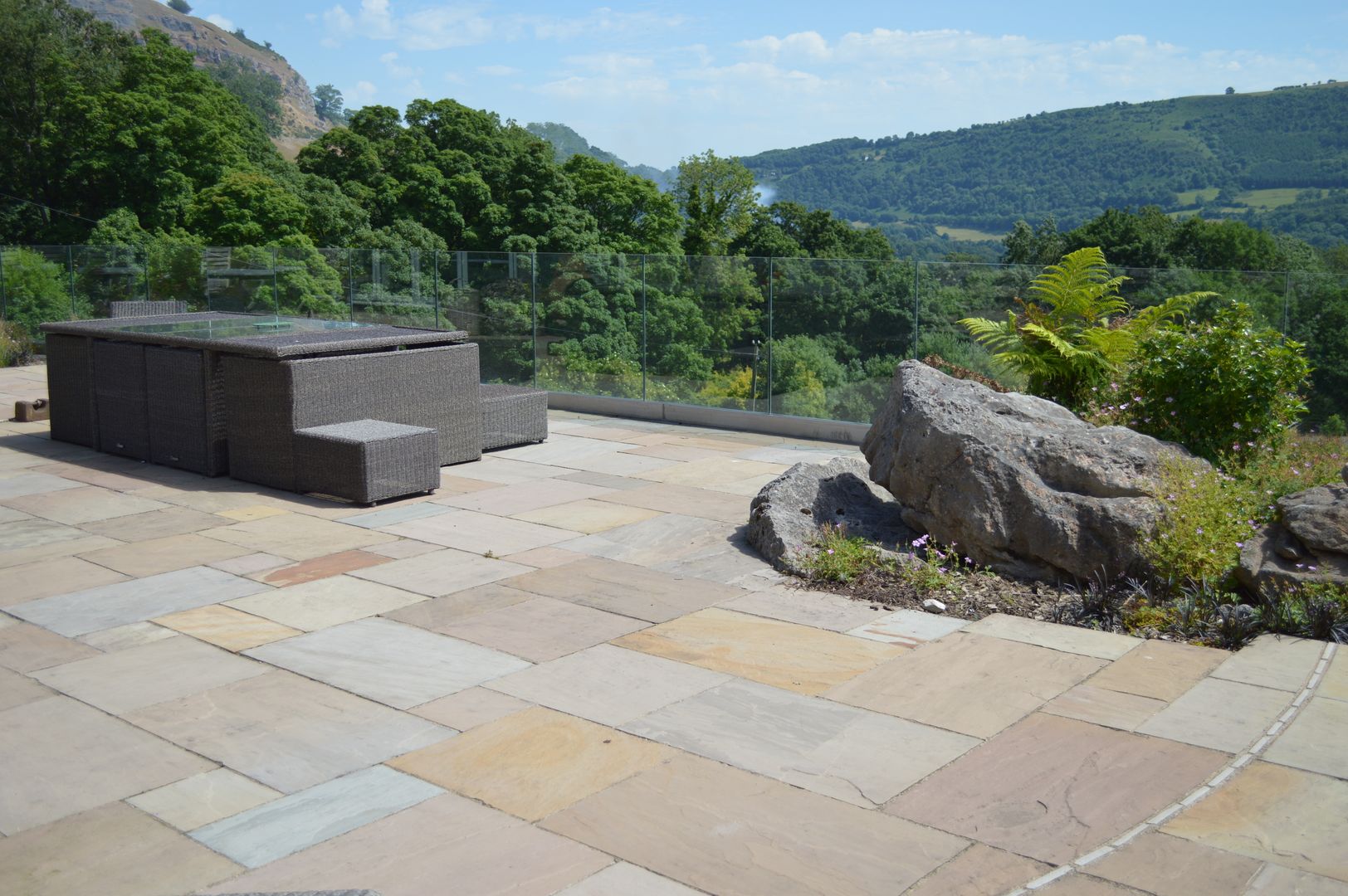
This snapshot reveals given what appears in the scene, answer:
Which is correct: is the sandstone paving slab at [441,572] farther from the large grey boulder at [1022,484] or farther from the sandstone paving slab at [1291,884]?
the sandstone paving slab at [1291,884]

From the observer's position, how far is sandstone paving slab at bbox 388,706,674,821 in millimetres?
4262

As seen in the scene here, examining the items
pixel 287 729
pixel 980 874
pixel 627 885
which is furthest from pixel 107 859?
pixel 980 874

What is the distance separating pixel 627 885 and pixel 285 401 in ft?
21.6

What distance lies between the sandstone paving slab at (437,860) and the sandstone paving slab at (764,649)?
67.6 inches

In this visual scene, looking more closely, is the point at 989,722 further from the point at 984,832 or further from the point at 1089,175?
the point at 1089,175

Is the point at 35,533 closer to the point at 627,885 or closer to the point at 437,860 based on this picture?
the point at 437,860

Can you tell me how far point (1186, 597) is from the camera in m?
6.22

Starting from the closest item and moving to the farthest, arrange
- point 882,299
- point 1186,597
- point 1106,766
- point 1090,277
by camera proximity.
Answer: point 1106,766 < point 1186,597 < point 1090,277 < point 882,299

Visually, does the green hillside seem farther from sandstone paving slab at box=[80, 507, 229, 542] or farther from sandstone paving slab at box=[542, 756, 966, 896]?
sandstone paving slab at box=[542, 756, 966, 896]

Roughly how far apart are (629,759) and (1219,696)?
265 centimetres

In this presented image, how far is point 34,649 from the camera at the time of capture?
5.82 metres

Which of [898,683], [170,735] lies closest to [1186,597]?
[898,683]

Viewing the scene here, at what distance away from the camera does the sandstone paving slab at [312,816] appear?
3.88 m

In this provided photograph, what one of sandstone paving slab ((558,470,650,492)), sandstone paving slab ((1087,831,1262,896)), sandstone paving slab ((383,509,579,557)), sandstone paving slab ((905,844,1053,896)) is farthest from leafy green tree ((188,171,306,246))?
sandstone paving slab ((1087,831,1262,896))
